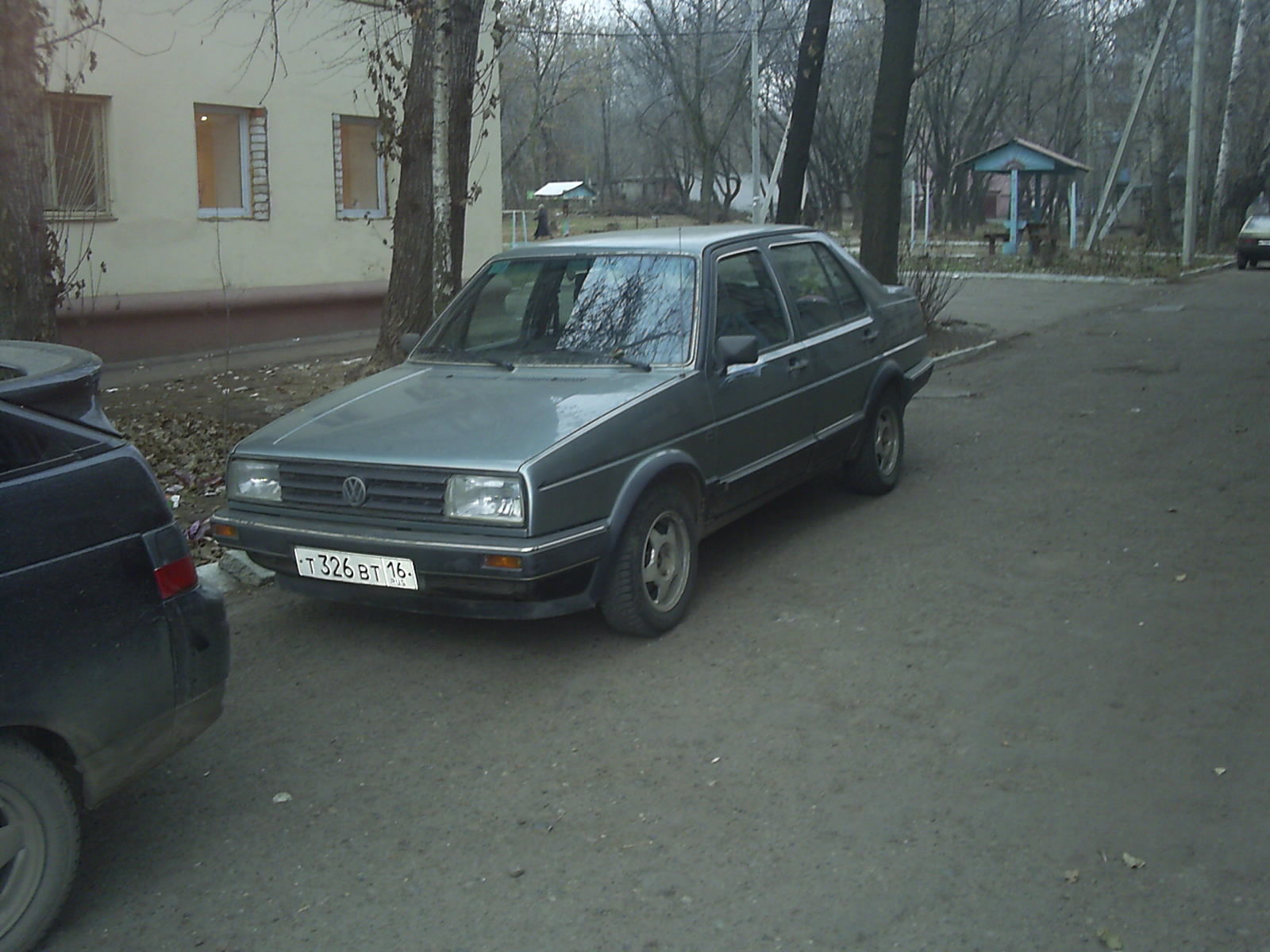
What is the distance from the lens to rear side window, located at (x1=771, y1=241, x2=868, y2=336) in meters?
7.18

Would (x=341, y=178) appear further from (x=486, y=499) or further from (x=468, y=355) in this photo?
(x=486, y=499)

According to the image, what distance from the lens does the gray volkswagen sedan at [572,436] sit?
5117 mm

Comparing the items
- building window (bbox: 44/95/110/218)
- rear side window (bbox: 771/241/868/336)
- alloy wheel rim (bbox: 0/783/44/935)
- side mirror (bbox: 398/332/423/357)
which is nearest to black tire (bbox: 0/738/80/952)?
alloy wheel rim (bbox: 0/783/44/935)

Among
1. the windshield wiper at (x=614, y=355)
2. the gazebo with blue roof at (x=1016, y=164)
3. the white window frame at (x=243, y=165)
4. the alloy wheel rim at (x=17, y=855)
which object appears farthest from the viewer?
the gazebo with blue roof at (x=1016, y=164)

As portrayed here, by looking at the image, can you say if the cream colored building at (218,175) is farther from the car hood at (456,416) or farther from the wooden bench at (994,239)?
the wooden bench at (994,239)

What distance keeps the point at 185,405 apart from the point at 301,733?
6.98 metres

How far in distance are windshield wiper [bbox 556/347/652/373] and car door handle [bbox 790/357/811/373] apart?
1078 mm

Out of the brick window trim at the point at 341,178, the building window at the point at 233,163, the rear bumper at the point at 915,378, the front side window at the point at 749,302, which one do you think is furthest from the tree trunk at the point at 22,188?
the brick window trim at the point at 341,178

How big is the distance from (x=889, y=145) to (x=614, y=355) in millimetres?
10270

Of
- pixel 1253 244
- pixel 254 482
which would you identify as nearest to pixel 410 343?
pixel 254 482

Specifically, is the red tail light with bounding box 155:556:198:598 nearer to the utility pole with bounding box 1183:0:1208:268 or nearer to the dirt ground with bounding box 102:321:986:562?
the dirt ground with bounding box 102:321:986:562

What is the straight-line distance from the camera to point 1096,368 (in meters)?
14.2

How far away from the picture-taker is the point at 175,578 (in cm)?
367

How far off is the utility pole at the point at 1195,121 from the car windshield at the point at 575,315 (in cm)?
2748
